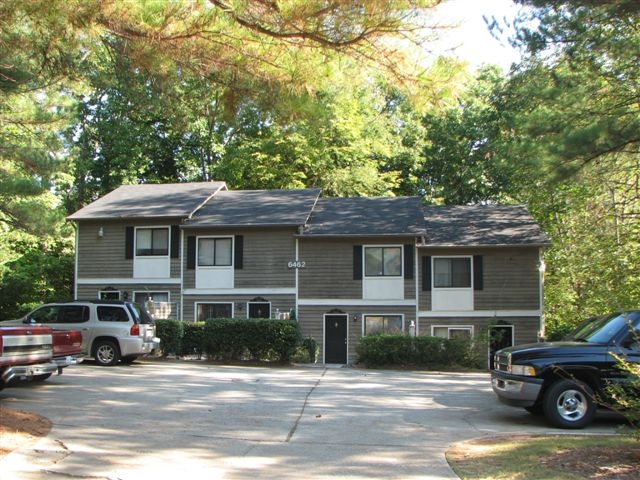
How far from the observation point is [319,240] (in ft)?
88.3

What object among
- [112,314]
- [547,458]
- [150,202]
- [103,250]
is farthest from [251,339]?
[547,458]

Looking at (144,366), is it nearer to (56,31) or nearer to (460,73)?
(56,31)

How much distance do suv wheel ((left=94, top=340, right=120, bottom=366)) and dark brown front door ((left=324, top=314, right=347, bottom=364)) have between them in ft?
33.3

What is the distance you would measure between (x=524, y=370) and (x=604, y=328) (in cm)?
160

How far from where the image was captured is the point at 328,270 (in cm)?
2694

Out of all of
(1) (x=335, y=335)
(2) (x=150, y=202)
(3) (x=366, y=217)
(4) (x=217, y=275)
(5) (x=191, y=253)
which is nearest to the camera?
(1) (x=335, y=335)

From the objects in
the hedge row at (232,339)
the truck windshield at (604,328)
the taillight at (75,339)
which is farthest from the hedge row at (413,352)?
the truck windshield at (604,328)

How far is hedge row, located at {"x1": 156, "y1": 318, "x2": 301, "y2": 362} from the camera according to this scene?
22391mm

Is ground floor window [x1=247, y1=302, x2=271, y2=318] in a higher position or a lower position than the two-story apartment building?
lower

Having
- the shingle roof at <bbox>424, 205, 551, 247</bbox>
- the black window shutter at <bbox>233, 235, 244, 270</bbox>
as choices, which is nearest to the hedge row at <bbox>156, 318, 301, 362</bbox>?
the black window shutter at <bbox>233, 235, 244, 270</bbox>

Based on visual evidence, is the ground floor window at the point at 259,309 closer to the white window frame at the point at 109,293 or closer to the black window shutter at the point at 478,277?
the white window frame at the point at 109,293

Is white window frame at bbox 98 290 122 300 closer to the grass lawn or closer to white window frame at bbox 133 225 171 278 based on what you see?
white window frame at bbox 133 225 171 278

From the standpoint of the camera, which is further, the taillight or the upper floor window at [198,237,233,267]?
the upper floor window at [198,237,233,267]

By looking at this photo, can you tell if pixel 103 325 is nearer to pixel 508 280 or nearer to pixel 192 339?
pixel 192 339
